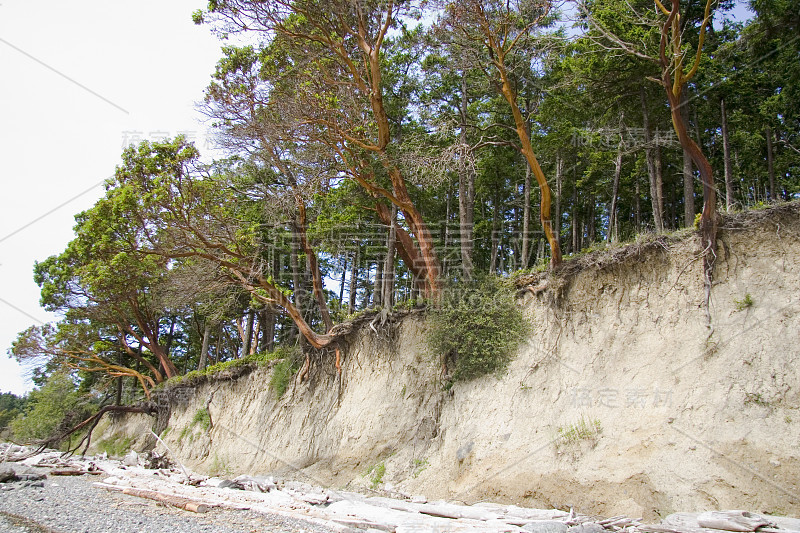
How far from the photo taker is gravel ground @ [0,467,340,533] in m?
6.85

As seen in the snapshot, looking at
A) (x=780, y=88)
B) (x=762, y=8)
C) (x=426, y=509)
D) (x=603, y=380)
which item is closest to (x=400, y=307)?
(x=603, y=380)

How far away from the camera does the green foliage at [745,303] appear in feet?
33.8

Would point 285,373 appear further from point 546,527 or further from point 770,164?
point 770,164

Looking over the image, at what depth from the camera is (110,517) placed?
7.55m

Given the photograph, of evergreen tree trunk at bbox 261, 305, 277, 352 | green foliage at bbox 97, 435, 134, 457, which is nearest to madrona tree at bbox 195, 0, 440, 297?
evergreen tree trunk at bbox 261, 305, 277, 352

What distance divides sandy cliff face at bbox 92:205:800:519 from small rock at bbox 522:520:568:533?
2.27 m

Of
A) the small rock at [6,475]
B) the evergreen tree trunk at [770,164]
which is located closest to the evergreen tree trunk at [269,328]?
the small rock at [6,475]

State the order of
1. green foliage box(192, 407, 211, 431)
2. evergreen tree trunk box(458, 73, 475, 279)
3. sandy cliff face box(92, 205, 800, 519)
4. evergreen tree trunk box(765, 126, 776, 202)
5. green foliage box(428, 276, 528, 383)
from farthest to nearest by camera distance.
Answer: green foliage box(192, 407, 211, 431)
evergreen tree trunk box(765, 126, 776, 202)
evergreen tree trunk box(458, 73, 475, 279)
green foliage box(428, 276, 528, 383)
sandy cliff face box(92, 205, 800, 519)

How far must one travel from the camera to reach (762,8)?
16188 millimetres

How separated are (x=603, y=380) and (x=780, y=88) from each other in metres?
14.9

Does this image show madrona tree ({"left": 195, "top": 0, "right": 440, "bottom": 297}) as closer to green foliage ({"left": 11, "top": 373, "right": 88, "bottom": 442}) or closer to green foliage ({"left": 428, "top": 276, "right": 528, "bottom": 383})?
green foliage ({"left": 428, "top": 276, "right": 528, "bottom": 383})

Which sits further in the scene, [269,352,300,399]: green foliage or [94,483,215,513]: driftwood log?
[269,352,300,399]: green foliage

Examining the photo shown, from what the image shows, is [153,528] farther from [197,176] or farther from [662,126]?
[662,126]

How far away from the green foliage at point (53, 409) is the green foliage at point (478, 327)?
27.0 meters
